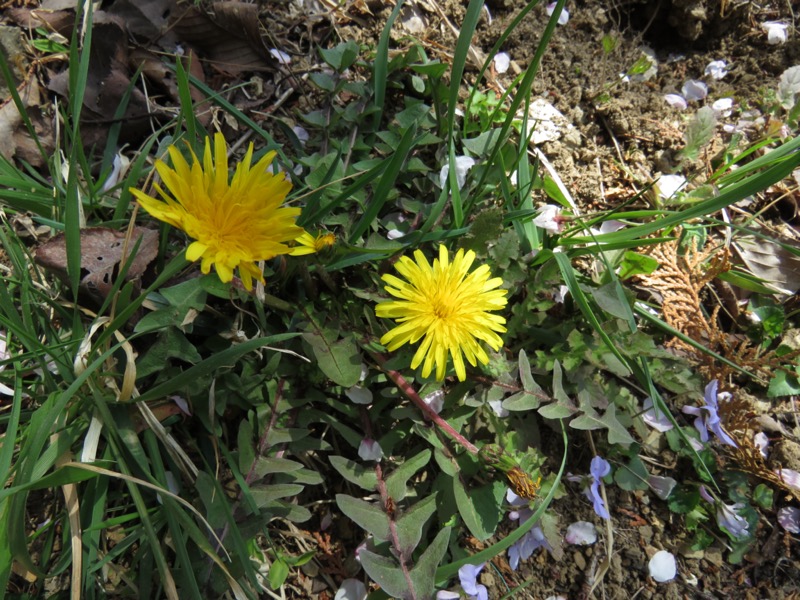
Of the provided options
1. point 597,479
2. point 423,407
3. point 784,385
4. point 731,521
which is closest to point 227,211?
point 423,407

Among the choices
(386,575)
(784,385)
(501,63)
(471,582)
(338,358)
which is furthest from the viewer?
(501,63)

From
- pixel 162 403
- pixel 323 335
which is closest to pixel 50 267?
pixel 162 403

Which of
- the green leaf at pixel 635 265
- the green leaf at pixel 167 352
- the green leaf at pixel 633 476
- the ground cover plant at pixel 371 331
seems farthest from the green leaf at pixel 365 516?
the green leaf at pixel 635 265

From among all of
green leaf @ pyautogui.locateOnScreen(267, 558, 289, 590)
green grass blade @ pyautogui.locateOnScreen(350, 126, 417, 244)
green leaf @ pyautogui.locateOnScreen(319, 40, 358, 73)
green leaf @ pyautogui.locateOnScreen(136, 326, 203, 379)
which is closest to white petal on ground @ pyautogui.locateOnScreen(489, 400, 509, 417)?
green grass blade @ pyautogui.locateOnScreen(350, 126, 417, 244)

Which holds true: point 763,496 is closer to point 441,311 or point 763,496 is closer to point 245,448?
point 441,311

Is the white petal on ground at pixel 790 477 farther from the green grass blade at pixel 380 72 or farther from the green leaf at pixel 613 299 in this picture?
the green grass blade at pixel 380 72

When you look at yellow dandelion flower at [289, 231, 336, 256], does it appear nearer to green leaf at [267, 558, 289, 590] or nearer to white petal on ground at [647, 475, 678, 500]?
green leaf at [267, 558, 289, 590]

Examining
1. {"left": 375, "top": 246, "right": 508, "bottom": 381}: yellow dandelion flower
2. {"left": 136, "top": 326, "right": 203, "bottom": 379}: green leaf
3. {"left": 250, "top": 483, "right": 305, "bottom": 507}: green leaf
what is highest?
{"left": 375, "top": 246, "right": 508, "bottom": 381}: yellow dandelion flower
